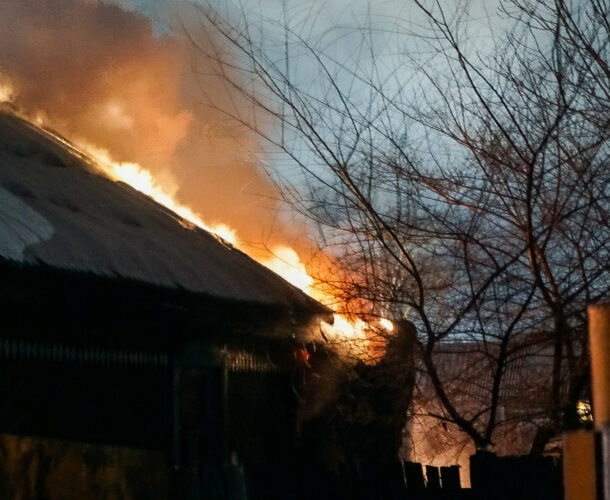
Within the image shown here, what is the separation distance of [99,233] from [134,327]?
3.01 feet

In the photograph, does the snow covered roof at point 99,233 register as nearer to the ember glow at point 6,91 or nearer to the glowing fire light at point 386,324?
the ember glow at point 6,91

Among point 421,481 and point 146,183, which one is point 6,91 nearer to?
point 146,183

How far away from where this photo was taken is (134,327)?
8.67 metres

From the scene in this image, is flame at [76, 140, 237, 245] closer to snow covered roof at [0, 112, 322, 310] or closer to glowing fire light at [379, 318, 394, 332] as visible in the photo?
snow covered roof at [0, 112, 322, 310]

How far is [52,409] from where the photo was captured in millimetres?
8016

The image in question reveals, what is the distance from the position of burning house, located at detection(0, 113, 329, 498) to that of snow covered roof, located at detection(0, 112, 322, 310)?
0.02 m

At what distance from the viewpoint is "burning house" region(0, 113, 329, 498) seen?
752 centimetres

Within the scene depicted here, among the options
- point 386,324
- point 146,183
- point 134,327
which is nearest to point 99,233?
point 134,327

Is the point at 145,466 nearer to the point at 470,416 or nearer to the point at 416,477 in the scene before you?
the point at 416,477

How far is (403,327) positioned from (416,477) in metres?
1.30

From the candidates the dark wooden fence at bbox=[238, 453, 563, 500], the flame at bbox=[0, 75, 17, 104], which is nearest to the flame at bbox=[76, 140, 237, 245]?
the flame at bbox=[0, 75, 17, 104]

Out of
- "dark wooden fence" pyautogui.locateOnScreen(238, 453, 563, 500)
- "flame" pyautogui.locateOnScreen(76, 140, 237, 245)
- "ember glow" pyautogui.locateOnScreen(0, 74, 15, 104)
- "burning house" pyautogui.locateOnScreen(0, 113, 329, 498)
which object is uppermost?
"ember glow" pyautogui.locateOnScreen(0, 74, 15, 104)

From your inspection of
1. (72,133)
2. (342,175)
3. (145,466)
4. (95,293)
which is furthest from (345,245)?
(72,133)

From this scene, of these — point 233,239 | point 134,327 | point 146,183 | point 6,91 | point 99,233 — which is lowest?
point 134,327
